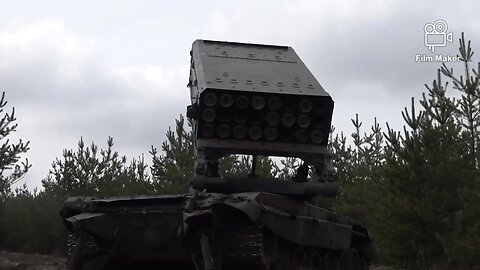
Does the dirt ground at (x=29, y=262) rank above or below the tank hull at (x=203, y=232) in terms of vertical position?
below

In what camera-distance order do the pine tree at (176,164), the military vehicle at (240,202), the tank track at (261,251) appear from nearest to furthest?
1. the tank track at (261,251)
2. the military vehicle at (240,202)
3. the pine tree at (176,164)

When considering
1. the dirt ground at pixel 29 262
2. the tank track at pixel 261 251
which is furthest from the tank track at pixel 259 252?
the dirt ground at pixel 29 262

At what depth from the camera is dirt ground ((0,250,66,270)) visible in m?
21.1

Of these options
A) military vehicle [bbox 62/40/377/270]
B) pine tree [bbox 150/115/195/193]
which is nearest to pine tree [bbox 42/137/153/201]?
pine tree [bbox 150/115/195/193]

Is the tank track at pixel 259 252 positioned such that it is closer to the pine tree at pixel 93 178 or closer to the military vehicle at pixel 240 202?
the military vehicle at pixel 240 202

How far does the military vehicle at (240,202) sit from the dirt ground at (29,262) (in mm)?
11759

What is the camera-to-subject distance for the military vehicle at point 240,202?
26.2 ft

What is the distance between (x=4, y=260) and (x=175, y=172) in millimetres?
6736

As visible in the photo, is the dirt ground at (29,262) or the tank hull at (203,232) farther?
the dirt ground at (29,262)

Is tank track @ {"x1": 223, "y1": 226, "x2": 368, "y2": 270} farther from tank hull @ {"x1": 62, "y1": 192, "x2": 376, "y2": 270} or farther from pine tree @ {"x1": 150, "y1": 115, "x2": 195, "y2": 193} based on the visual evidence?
pine tree @ {"x1": 150, "y1": 115, "x2": 195, "y2": 193}

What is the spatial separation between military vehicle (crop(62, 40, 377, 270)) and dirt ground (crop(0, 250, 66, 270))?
11759 millimetres

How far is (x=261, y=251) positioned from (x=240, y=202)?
614mm

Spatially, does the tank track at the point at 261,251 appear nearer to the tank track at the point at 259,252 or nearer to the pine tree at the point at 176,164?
the tank track at the point at 259,252

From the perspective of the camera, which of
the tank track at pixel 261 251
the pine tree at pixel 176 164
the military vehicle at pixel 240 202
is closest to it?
the tank track at pixel 261 251
